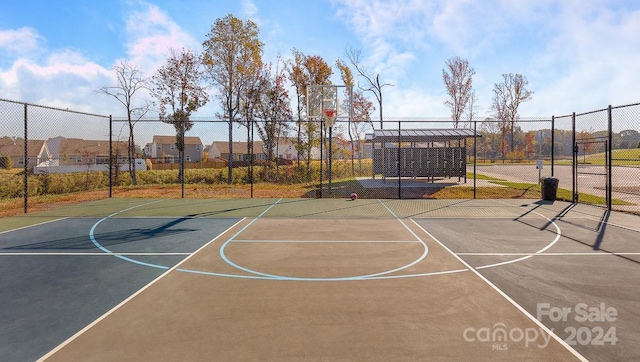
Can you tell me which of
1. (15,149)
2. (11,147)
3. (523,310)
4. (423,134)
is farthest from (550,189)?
(15,149)

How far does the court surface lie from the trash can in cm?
495

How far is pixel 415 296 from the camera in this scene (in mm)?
4461

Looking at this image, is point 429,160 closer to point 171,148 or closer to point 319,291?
point 319,291

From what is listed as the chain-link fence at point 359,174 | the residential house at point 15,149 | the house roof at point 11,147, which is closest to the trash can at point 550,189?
the chain-link fence at point 359,174

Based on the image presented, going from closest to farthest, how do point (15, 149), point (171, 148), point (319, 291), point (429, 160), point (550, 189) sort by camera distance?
point (319, 291) → point (550, 189) → point (429, 160) → point (15, 149) → point (171, 148)

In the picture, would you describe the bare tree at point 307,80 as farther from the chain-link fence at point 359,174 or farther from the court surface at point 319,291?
the court surface at point 319,291

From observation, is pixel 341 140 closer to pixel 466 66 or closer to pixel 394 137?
pixel 394 137

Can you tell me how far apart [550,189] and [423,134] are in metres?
6.81

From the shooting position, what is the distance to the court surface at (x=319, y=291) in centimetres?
329

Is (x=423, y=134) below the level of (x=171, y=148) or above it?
below

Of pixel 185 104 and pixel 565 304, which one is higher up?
pixel 185 104

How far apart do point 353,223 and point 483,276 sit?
4.57m

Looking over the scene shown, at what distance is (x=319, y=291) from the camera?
183 inches

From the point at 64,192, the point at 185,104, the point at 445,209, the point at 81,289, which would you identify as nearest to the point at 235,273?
the point at 81,289
